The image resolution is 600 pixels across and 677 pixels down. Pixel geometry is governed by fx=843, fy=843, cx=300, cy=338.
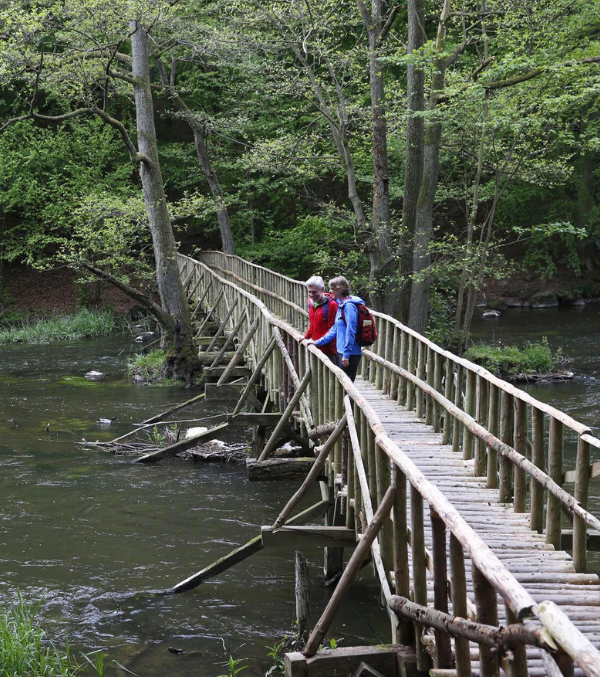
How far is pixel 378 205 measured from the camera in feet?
67.3

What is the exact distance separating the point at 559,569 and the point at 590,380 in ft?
49.8

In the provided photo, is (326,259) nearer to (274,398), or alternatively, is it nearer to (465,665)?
(274,398)

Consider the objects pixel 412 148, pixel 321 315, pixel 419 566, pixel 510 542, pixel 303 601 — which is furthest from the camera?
pixel 412 148

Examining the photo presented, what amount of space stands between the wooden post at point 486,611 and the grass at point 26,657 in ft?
12.8

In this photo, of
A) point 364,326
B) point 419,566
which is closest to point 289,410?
point 364,326

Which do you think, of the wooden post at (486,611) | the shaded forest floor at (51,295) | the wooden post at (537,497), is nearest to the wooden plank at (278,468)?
the wooden post at (537,497)

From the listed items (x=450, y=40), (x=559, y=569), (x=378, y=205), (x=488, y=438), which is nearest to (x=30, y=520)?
(x=488, y=438)

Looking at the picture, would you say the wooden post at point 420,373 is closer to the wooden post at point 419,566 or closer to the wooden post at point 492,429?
the wooden post at point 492,429

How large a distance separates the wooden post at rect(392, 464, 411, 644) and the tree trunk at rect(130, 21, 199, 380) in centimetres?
1611

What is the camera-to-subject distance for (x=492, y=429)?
7.99 metres

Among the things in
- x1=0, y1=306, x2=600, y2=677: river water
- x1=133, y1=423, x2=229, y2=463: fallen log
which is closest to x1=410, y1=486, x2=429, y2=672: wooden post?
x1=0, y1=306, x2=600, y2=677: river water

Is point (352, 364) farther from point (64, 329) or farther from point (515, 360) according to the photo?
point (64, 329)

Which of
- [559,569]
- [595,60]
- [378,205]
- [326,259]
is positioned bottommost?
[559,569]

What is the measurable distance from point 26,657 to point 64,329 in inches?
938
